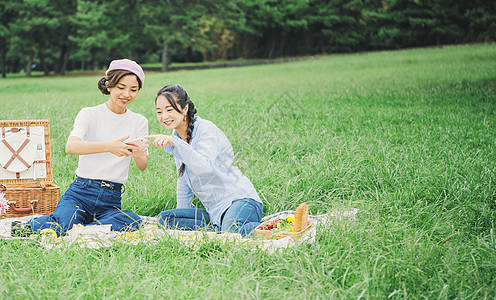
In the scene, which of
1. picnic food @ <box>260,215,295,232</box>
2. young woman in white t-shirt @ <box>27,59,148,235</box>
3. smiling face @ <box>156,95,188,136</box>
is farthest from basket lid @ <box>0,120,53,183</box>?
picnic food @ <box>260,215,295,232</box>

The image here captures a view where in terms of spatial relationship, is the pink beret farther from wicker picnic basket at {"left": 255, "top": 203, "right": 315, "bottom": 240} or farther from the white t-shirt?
wicker picnic basket at {"left": 255, "top": 203, "right": 315, "bottom": 240}

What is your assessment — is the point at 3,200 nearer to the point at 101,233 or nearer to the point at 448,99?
the point at 101,233

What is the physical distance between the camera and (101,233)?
3.17 meters

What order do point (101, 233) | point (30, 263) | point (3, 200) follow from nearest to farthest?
point (30, 263)
point (101, 233)
point (3, 200)

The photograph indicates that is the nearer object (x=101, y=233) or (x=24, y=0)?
(x=101, y=233)

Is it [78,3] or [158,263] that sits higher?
[78,3]

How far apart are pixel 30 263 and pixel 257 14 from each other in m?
33.2

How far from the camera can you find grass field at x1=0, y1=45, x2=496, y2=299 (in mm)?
2391

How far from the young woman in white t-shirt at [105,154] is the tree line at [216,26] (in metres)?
26.8

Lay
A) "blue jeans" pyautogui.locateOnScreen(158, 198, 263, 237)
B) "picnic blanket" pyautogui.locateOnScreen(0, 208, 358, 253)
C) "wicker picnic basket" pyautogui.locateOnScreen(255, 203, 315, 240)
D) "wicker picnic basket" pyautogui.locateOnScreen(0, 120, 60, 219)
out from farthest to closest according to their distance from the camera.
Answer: "wicker picnic basket" pyautogui.locateOnScreen(0, 120, 60, 219) < "blue jeans" pyautogui.locateOnScreen(158, 198, 263, 237) < "wicker picnic basket" pyautogui.locateOnScreen(255, 203, 315, 240) < "picnic blanket" pyautogui.locateOnScreen(0, 208, 358, 253)

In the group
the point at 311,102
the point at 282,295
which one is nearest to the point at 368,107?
the point at 311,102

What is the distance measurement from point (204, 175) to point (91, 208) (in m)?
0.91

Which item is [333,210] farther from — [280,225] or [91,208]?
[91,208]

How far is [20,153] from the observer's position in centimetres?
375
